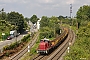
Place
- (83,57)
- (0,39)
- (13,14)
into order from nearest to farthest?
1. (83,57)
2. (0,39)
3. (13,14)

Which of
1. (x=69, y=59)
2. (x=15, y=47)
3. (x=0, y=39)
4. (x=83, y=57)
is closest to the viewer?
(x=69, y=59)

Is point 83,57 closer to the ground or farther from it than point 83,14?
closer to the ground

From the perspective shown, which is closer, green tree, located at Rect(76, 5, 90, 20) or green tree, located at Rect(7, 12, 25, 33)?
green tree, located at Rect(7, 12, 25, 33)

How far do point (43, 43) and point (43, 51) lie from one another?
1530mm

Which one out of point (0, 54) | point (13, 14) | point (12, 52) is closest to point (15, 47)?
point (12, 52)

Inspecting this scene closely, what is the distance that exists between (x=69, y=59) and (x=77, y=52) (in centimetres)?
408

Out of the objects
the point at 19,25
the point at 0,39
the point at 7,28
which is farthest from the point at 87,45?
the point at 19,25

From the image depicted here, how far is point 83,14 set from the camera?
120m

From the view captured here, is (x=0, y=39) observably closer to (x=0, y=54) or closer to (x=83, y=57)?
(x=0, y=54)

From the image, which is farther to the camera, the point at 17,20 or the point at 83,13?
the point at 83,13

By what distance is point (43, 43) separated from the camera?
4128 centimetres

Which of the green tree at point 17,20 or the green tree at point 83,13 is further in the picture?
the green tree at point 83,13

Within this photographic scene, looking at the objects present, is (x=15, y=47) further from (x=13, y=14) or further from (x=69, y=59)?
(x=13, y=14)

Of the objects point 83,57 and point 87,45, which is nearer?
point 83,57
